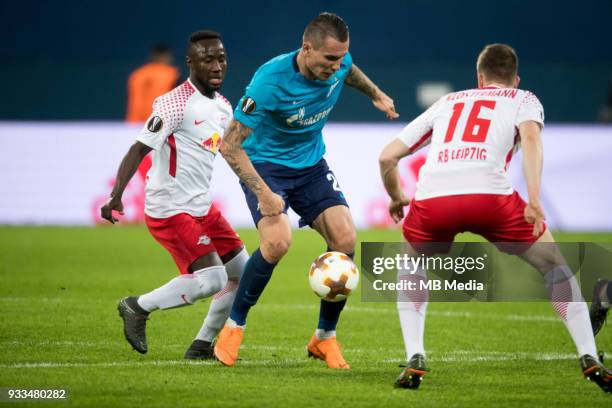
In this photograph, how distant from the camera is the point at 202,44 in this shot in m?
7.45

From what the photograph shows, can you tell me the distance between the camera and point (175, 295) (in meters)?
7.16

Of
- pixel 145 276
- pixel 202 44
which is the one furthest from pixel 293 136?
pixel 145 276

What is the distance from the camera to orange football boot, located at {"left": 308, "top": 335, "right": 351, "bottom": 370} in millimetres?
6988

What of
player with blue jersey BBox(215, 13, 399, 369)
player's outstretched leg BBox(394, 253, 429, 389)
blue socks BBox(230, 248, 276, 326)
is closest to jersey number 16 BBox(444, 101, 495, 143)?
player's outstretched leg BBox(394, 253, 429, 389)

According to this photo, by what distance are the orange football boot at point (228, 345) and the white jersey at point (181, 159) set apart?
86cm

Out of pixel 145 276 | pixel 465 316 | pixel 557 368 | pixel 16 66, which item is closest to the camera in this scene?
pixel 557 368

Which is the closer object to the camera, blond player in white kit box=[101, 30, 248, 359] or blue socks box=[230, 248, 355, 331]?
blue socks box=[230, 248, 355, 331]

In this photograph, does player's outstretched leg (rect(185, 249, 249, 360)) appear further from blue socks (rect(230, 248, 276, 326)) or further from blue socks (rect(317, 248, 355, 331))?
blue socks (rect(317, 248, 355, 331))

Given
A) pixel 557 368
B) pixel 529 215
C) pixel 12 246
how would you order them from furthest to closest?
pixel 12 246, pixel 557 368, pixel 529 215

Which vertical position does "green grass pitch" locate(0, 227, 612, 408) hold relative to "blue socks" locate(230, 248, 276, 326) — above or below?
below

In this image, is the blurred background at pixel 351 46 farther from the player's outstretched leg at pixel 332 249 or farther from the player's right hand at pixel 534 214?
the player's right hand at pixel 534 214

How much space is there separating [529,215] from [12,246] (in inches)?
384

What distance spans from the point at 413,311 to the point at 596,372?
105 centimetres

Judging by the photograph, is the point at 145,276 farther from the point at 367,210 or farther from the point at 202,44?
the point at 367,210
